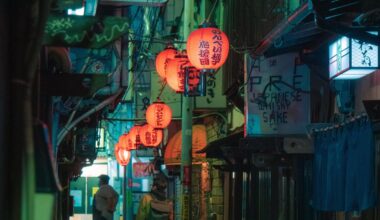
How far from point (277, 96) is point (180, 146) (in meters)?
15.7

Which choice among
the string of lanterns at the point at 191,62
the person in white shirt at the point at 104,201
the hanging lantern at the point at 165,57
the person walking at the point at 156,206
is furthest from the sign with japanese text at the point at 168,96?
the hanging lantern at the point at 165,57

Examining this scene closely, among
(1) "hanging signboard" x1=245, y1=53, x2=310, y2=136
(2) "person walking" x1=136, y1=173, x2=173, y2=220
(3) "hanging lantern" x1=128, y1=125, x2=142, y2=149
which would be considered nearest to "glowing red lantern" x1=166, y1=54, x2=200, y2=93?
(1) "hanging signboard" x1=245, y1=53, x2=310, y2=136

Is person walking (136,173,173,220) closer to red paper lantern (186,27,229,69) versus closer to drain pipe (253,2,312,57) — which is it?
red paper lantern (186,27,229,69)

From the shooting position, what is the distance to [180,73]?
17.0 meters

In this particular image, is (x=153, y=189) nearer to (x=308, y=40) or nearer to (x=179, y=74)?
(x=179, y=74)

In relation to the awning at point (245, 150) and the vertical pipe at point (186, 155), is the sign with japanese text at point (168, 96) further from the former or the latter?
the vertical pipe at point (186, 155)

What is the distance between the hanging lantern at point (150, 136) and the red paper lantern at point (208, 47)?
35.9ft

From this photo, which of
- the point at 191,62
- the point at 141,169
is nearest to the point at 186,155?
the point at 191,62

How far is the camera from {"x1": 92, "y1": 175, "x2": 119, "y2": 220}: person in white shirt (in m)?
22.8

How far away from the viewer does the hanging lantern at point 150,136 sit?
25.6 meters

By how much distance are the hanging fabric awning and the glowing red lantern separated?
33.9 feet

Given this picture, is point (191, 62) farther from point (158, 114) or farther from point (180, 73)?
point (158, 114)

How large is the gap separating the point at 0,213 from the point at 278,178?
1341 centimetres

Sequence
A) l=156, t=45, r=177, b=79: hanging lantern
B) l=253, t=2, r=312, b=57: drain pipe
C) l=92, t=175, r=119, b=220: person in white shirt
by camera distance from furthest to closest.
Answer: l=92, t=175, r=119, b=220: person in white shirt → l=156, t=45, r=177, b=79: hanging lantern → l=253, t=2, r=312, b=57: drain pipe
